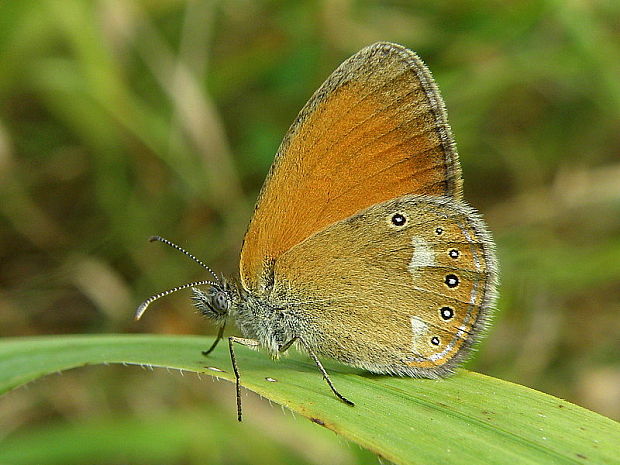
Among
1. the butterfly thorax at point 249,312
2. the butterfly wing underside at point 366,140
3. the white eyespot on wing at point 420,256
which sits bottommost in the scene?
the butterfly thorax at point 249,312

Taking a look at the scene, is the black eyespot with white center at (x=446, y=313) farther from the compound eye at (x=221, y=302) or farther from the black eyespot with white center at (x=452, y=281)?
the compound eye at (x=221, y=302)

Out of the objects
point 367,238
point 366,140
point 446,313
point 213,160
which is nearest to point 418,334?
point 446,313

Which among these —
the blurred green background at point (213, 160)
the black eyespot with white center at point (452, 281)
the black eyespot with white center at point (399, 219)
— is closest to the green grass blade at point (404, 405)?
the black eyespot with white center at point (452, 281)

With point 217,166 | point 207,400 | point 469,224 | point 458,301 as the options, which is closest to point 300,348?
point 458,301

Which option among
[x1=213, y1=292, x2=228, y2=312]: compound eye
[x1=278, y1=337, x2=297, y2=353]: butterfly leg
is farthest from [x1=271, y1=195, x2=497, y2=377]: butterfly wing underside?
[x1=213, y1=292, x2=228, y2=312]: compound eye

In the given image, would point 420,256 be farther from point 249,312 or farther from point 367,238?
point 249,312

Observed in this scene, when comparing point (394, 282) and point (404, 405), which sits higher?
point (394, 282)
